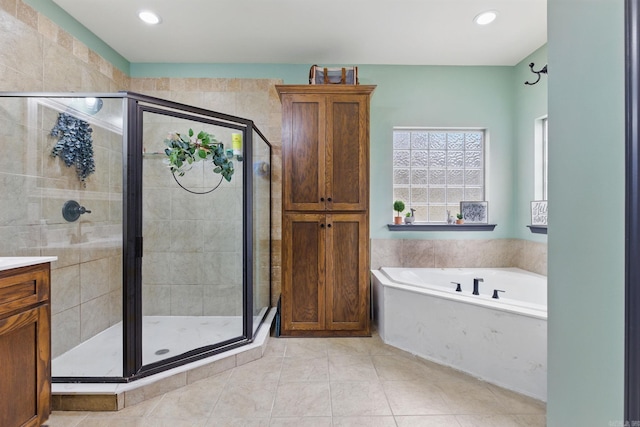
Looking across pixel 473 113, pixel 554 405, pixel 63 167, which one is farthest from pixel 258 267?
pixel 473 113

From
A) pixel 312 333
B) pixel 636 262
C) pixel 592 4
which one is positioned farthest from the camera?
pixel 312 333

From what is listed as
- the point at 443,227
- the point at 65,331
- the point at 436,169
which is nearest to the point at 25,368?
the point at 65,331

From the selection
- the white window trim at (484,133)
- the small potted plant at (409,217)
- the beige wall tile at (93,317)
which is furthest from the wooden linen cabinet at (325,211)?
the beige wall tile at (93,317)

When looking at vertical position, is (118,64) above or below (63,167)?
above

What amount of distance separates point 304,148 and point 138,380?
193cm

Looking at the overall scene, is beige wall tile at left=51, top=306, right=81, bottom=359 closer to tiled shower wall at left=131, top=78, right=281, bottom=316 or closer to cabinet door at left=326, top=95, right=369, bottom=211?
tiled shower wall at left=131, top=78, right=281, bottom=316

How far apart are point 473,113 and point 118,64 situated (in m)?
3.47

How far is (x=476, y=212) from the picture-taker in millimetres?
2980

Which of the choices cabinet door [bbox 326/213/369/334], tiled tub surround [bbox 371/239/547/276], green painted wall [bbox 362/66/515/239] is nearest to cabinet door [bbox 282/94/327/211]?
cabinet door [bbox 326/213/369/334]

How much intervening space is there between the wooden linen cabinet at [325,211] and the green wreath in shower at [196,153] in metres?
0.48

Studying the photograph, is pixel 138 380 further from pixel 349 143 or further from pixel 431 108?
pixel 431 108

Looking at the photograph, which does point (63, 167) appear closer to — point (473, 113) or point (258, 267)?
point (258, 267)

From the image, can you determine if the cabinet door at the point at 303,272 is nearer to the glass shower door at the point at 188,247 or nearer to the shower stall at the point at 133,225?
the shower stall at the point at 133,225

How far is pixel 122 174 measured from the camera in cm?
174
